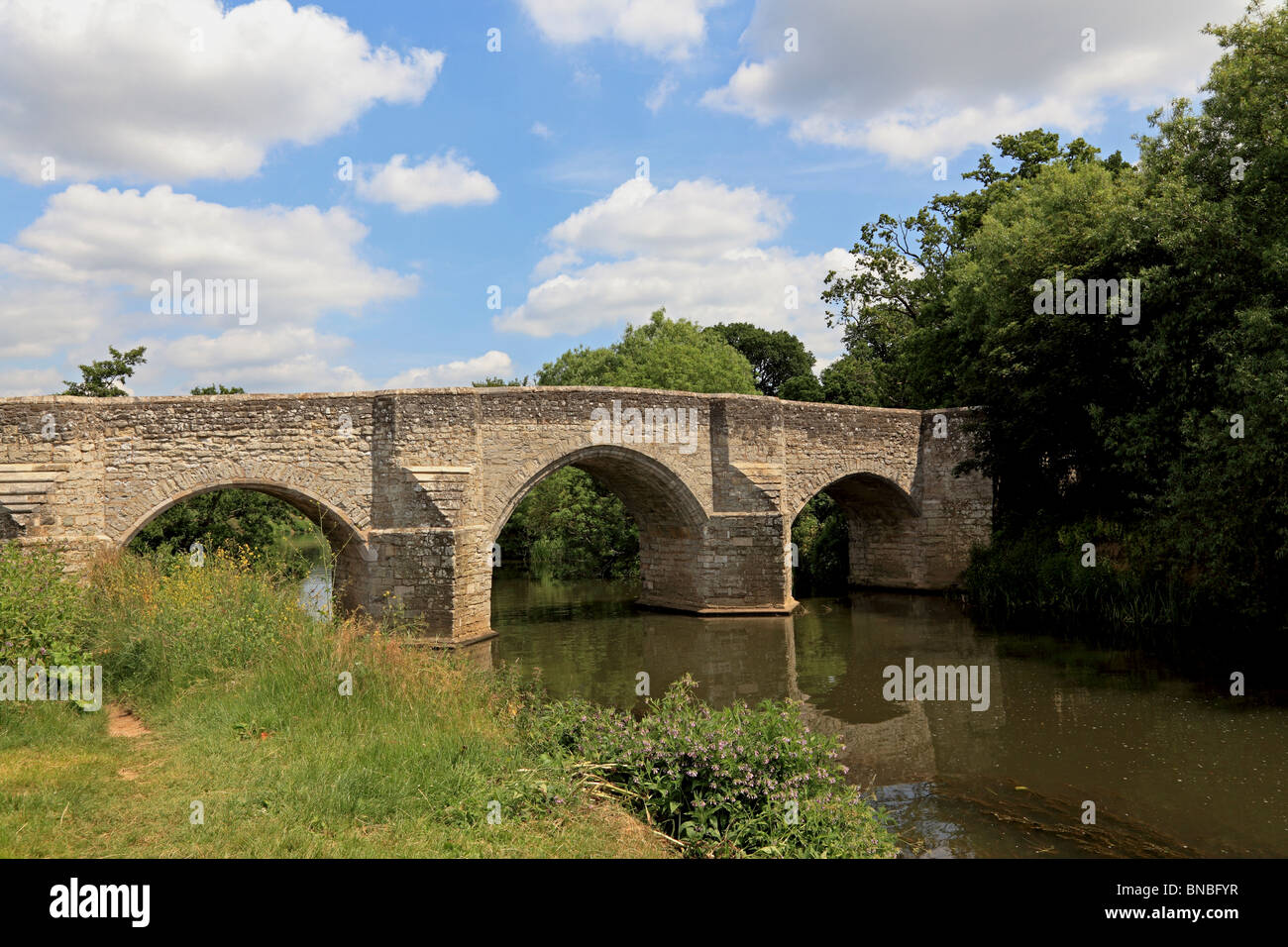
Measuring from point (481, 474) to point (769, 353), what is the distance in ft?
101

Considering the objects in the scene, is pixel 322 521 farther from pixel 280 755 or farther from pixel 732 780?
pixel 732 780

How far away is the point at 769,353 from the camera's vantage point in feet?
142

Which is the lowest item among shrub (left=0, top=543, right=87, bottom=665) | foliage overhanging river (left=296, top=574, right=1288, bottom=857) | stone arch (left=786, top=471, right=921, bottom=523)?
foliage overhanging river (left=296, top=574, right=1288, bottom=857)

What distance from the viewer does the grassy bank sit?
4.41 meters

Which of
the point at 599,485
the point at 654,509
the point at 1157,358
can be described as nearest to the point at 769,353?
the point at 599,485

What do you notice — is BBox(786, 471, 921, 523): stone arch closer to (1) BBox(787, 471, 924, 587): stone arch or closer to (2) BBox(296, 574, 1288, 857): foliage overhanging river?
(1) BBox(787, 471, 924, 587): stone arch

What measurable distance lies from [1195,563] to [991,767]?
27.9 ft

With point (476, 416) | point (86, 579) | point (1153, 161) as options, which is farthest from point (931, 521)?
point (86, 579)

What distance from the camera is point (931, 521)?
19.9 metres

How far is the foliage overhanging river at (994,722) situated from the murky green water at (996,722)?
0.03 meters

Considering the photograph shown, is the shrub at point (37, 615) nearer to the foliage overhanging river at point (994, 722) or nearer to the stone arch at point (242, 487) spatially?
the stone arch at point (242, 487)

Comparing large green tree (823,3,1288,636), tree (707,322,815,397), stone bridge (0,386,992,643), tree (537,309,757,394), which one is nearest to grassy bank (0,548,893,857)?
stone bridge (0,386,992,643)

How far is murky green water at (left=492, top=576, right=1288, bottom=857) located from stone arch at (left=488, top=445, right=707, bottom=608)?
0.97 meters

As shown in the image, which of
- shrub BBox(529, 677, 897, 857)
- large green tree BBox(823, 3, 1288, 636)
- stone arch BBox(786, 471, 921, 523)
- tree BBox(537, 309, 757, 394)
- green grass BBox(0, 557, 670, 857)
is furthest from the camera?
tree BBox(537, 309, 757, 394)
